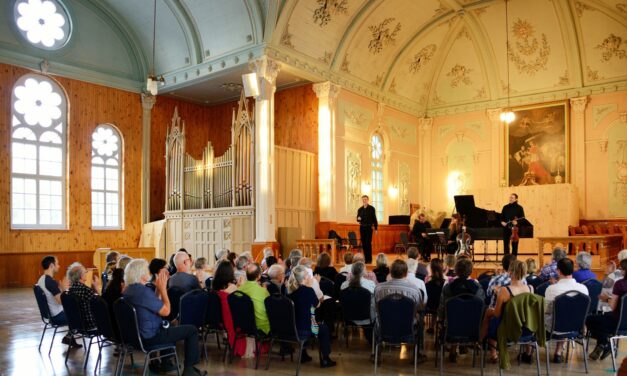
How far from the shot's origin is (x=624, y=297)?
5961 mm

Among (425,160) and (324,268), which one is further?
(425,160)

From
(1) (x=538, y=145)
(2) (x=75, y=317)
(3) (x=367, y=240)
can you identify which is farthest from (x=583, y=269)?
(1) (x=538, y=145)

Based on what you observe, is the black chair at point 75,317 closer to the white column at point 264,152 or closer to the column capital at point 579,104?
the white column at point 264,152

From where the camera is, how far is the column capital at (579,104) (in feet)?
59.1

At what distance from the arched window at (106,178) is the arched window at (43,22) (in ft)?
8.69

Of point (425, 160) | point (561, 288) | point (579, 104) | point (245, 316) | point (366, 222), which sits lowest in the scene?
point (245, 316)

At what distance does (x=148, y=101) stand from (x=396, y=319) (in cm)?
1366

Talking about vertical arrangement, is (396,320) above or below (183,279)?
below

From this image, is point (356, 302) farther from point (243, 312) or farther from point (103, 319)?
point (103, 319)

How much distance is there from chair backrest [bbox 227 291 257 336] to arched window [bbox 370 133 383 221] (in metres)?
12.5

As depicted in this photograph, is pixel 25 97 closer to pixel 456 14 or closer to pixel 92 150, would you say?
pixel 92 150

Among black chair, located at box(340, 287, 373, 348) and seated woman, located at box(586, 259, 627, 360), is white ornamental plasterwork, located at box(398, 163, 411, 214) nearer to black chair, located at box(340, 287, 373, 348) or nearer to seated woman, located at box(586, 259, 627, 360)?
black chair, located at box(340, 287, 373, 348)

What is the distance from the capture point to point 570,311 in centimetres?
591

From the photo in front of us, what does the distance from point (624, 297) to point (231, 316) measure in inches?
169
